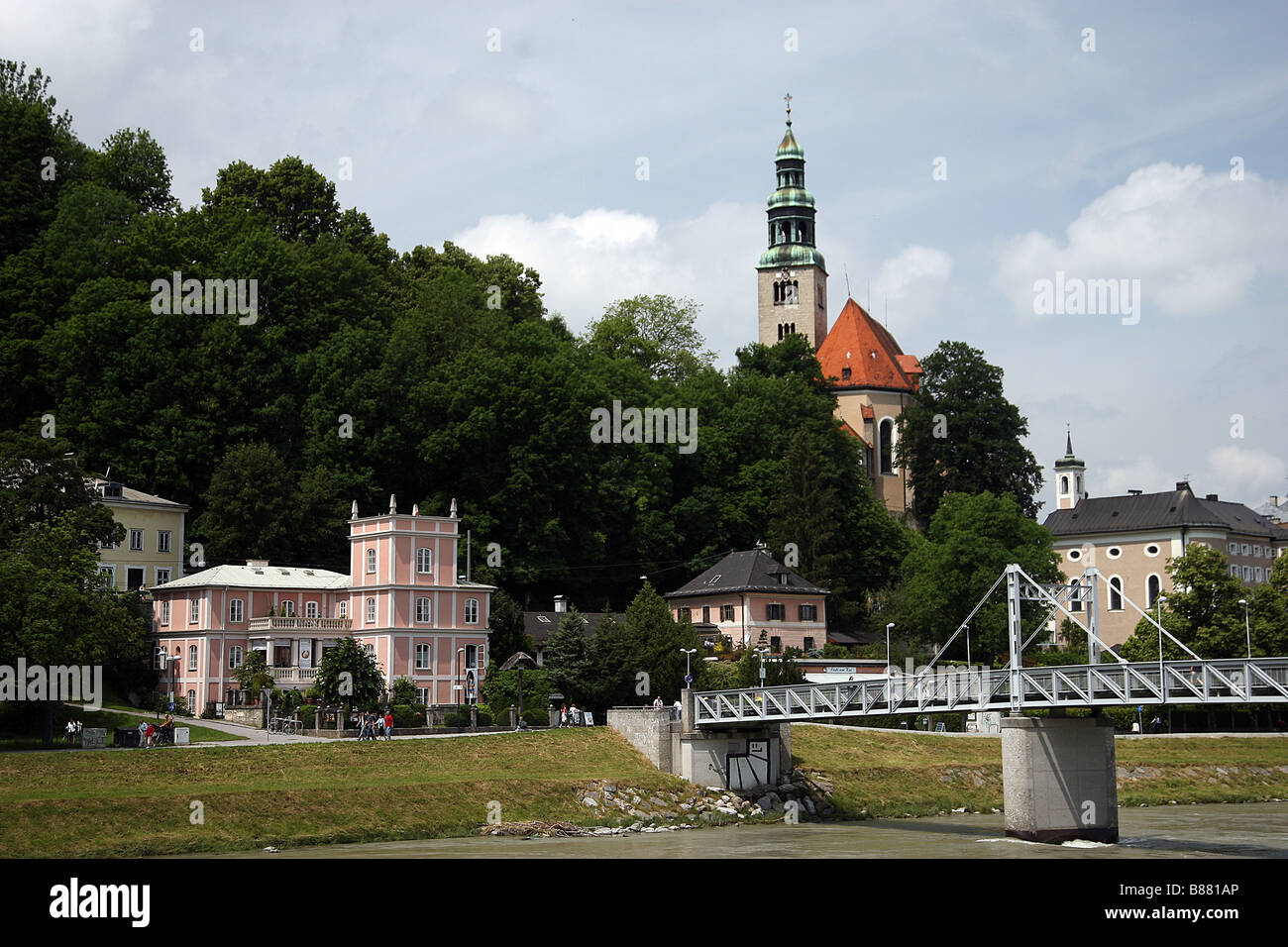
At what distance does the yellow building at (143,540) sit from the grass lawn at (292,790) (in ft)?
95.9

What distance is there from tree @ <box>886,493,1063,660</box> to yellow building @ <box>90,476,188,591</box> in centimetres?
4286

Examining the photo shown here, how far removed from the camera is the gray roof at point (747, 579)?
88.1m

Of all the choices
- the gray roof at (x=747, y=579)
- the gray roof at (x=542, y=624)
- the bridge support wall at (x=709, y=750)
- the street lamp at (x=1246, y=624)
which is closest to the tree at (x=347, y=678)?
the bridge support wall at (x=709, y=750)

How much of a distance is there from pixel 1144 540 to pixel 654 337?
4188 cm

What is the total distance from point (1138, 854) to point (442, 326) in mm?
63747

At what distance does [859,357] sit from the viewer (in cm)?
13988

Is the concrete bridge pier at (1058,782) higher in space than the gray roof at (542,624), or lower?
lower

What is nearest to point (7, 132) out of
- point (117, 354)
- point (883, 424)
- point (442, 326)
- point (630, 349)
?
point (117, 354)

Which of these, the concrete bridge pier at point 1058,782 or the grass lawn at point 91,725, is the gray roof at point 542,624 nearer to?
the grass lawn at point 91,725

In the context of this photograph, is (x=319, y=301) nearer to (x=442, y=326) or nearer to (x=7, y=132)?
(x=442, y=326)

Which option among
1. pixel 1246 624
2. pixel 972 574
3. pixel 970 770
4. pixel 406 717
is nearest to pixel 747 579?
pixel 972 574

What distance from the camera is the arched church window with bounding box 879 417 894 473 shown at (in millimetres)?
137625
